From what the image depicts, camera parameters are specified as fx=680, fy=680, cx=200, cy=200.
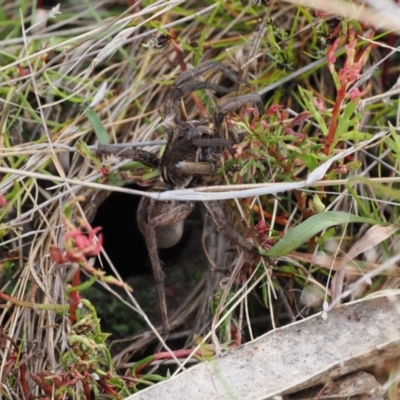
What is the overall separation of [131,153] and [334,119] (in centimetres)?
Result: 68

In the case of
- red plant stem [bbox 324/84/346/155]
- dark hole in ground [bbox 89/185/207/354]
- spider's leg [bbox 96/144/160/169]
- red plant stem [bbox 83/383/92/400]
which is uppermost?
red plant stem [bbox 324/84/346/155]

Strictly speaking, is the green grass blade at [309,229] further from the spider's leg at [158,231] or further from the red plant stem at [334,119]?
the spider's leg at [158,231]

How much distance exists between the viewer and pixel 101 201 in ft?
7.84

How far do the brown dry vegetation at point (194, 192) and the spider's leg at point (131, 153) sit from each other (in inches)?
2.0

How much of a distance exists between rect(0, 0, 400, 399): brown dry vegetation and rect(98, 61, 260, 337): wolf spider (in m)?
0.06

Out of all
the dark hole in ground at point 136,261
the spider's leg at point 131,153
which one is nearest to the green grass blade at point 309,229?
the spider's leg at point 131,153

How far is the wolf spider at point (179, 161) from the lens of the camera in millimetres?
2090

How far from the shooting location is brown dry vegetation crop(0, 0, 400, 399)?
1881 millimetres

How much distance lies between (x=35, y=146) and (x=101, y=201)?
31cm

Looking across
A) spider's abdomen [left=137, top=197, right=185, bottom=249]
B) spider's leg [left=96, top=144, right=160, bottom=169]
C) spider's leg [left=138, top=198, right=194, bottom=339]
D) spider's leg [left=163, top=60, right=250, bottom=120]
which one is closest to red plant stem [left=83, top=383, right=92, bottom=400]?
spider's leg [left=138, top=198, right=194, bottom=339]

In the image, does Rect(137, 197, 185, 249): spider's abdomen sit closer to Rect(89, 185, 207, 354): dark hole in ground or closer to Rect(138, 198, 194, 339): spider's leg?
Rect(138, 198, 194, 339): spider's leg

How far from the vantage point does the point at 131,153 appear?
7.22ft

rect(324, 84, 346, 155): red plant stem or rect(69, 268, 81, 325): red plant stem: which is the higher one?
rect(324, 84, 346, 155): red plant stem

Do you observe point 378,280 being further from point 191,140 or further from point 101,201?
point 101,201
